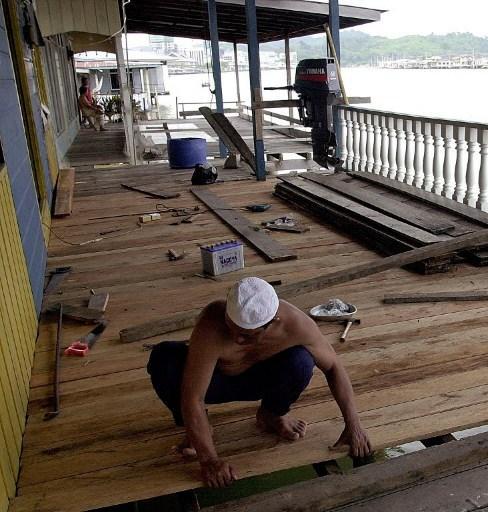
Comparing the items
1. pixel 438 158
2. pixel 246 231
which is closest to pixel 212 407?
pixel 246 231

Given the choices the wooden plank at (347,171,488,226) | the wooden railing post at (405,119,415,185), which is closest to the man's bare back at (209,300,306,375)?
the wooden plank at (347,171,488,226)

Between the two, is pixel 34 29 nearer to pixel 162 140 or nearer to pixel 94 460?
pixel 94 460

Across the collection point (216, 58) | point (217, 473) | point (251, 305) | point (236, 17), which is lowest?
point (217, 473)

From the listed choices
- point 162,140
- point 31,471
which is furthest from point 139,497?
point 162,140

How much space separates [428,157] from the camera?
546 centimetres

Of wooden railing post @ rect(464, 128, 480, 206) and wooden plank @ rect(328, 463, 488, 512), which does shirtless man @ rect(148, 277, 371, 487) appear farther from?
wooden railing post @ rect(464, 128, 480, 206)

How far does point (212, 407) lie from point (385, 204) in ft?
10.6

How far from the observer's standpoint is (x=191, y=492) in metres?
2.01

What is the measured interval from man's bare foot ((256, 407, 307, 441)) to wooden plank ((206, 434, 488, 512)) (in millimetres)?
244

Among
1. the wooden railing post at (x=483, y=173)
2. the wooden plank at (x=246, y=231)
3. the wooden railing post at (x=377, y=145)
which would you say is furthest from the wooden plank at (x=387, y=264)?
the wooden railing post at (x=377, y=145)

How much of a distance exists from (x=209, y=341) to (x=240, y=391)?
15.6 inches

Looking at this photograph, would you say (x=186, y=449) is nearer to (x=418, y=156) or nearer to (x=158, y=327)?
(x=158, y=327)

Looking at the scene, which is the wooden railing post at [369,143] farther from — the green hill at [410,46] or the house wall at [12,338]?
the house wall at [12,338]

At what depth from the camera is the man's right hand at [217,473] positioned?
6.29 ft
